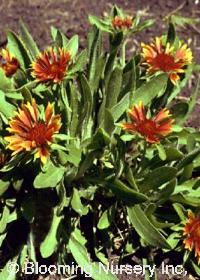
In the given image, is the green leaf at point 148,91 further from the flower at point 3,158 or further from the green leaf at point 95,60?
the flower at point 3,158

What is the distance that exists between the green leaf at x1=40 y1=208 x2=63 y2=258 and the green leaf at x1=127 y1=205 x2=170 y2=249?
0.30 meters

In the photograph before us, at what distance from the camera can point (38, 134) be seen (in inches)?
78.7

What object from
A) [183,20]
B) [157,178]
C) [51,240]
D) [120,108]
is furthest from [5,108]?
[183,20]

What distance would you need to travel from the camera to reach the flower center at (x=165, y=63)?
7.79 ft

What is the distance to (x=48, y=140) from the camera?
199 centimetres

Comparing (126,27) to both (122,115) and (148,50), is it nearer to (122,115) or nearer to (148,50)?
(148,50)

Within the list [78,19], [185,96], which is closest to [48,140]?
[185,96]

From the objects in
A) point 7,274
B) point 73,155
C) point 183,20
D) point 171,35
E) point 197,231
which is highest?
point 183,20

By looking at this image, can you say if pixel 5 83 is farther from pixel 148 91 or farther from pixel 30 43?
pixel 148 91

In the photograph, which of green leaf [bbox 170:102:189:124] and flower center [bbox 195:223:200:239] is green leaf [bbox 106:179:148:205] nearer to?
flower center [bbox 195:223:200:239]

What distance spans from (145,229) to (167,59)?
2.44 feet

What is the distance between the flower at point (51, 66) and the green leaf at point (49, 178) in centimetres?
34

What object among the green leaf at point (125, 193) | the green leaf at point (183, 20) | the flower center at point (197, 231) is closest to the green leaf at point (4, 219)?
the green leaf at point (125, 193)

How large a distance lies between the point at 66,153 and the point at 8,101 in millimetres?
384
